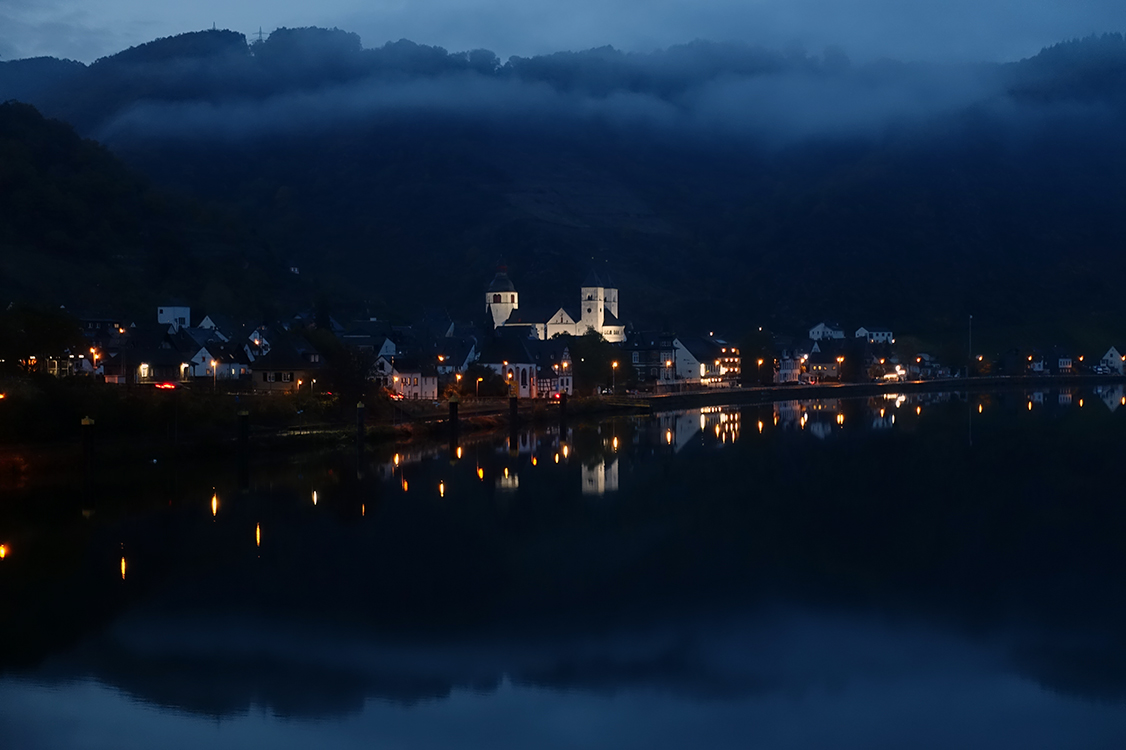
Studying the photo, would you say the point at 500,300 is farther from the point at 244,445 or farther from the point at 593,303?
the point at 244,445

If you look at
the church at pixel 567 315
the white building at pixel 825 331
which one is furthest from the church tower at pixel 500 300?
the white building at pixel 825 331

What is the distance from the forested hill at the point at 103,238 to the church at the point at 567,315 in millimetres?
21746

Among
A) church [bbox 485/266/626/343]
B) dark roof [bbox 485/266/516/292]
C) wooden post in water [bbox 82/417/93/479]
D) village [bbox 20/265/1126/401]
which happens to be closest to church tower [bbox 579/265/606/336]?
church [bbox 485/266/626/343]

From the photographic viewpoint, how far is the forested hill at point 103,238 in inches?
3489

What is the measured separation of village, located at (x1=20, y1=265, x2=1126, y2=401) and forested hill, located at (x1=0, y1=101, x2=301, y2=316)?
8221 mm

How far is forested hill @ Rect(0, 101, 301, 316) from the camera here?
88625 millimetres

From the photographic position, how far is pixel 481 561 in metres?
23.2

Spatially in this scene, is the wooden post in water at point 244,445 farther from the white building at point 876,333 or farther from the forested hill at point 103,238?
the white building at point 876,333

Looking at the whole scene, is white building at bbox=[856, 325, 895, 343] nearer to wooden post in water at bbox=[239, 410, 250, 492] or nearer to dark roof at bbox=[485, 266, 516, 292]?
dark roof at bbox=[485, 266, 516, 292]

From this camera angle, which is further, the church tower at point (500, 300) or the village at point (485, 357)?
the church tower at point (500, 300)

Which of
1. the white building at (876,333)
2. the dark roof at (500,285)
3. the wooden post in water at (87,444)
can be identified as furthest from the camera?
the white building at (876,333)

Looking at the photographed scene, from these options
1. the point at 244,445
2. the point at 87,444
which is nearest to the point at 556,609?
the point at 87,444

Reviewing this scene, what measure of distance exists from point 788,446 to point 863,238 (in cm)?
15329

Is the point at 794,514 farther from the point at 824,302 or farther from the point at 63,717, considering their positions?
the point at 824,302
